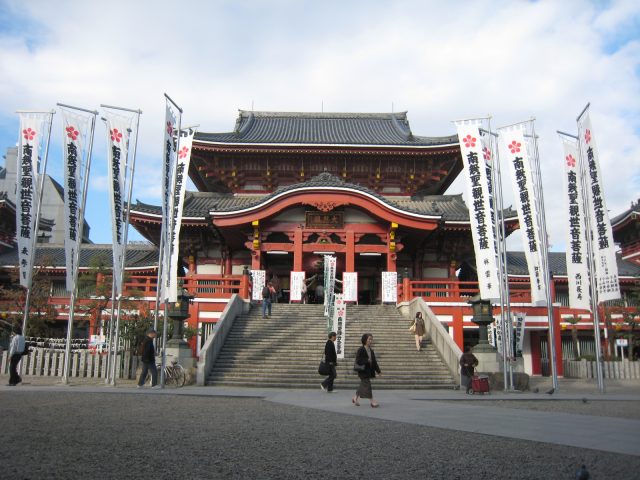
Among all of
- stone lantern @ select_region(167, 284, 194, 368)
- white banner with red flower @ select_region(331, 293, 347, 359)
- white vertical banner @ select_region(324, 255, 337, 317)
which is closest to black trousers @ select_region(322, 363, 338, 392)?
white banner with red flower @ select_region(331, 293, 347, 359)

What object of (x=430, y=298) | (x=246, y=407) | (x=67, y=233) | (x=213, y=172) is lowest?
(x=246, y=407)

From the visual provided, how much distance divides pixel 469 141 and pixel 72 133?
11710 mm

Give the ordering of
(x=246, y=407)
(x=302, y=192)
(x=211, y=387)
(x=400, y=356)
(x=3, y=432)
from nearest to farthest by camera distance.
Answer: (x=3, y=432) → (x=246, y=407) → (x=211, y=387) → (x=400, y=356) → (x=302, y=192)

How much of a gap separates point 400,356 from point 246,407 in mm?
7990

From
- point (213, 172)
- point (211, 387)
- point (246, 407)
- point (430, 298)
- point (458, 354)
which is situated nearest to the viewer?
point (246, 407)

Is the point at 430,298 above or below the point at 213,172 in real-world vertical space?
below

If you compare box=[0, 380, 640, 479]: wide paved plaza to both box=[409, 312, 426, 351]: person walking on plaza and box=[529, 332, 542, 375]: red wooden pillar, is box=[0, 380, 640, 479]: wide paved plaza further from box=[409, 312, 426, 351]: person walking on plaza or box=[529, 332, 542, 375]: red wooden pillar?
box=[529, 332, 542, 375]: red wooden pillar

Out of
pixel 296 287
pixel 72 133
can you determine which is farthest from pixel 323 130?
pixel 72 133

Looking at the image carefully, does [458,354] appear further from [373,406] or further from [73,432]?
[73,432]

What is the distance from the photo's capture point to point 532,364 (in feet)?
76.5

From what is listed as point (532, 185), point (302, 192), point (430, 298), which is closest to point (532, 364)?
point (430, 298)

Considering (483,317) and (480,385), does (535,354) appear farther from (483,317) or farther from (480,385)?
(480,385)

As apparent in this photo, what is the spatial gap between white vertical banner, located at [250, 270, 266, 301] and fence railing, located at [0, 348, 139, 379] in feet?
18.6

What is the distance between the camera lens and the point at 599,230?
1541 cm
